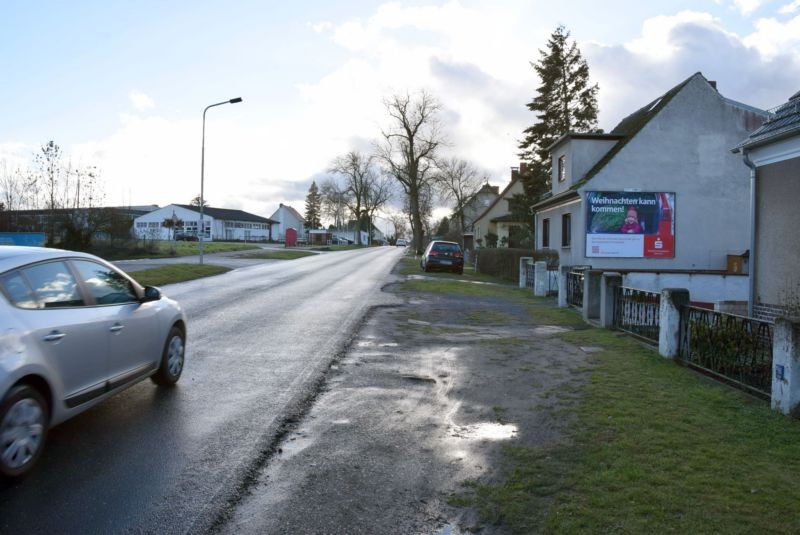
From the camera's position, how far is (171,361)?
6.49 metres

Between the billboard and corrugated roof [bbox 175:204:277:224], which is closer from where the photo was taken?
the billboard

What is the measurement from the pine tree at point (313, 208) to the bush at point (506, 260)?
4352 inches

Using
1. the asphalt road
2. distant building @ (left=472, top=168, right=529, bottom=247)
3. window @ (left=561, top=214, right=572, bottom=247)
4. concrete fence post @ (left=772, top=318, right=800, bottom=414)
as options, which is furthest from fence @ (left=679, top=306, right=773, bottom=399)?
distant building @ (left=472, top=168, right=529, bottom=247)

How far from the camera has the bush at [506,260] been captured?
25734 mm

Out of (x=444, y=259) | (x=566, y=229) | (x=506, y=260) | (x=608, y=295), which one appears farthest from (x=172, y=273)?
(x=608, y=295)

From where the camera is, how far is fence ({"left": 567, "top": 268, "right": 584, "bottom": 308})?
608 inches

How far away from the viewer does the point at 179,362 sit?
6703mm

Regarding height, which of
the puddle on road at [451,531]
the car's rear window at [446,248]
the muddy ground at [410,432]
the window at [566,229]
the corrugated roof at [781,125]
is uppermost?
the corrugated roof at [781,125]

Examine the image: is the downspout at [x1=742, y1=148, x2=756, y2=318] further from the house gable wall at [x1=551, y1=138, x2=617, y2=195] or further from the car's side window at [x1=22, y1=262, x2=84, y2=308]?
the house gable wall at [x1=551, y1=138, x2=617, y2=195]

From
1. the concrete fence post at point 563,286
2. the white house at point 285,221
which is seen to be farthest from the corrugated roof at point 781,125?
the white house at point 285,221

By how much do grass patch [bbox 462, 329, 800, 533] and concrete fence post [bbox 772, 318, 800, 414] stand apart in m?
0.16

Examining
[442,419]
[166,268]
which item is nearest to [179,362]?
[442,419]

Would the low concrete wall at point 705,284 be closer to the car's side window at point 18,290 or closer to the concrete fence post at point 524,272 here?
the concrete fence post at point 524,272

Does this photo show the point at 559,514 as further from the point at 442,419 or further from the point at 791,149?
the point at 791,149
